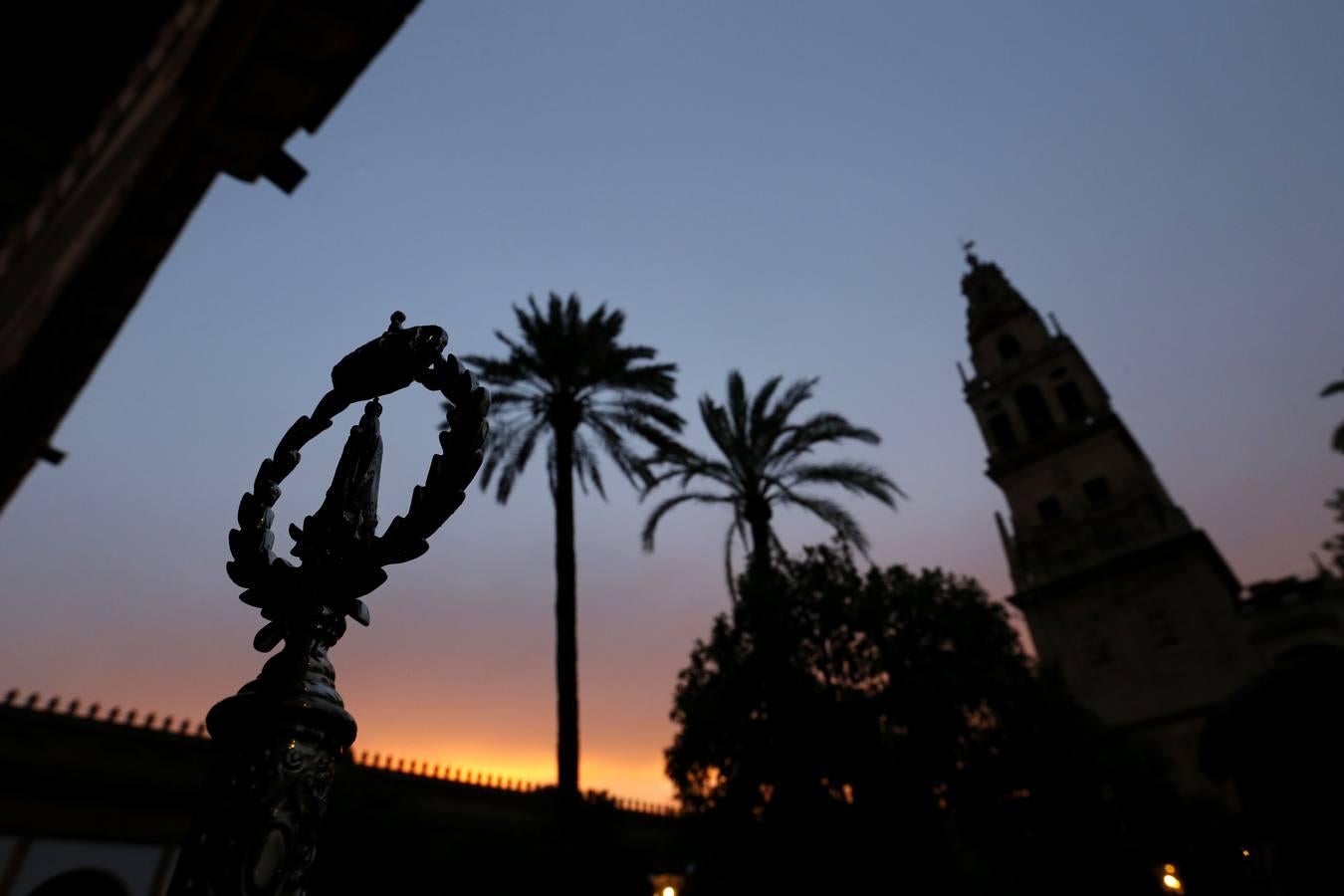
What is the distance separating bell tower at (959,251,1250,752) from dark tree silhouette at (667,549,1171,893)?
10.6 meters

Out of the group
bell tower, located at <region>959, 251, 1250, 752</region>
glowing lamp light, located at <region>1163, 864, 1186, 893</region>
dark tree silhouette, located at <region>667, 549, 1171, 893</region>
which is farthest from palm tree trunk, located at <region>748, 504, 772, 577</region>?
bell tower, located at <region>959, 251, 1250, 752</region>

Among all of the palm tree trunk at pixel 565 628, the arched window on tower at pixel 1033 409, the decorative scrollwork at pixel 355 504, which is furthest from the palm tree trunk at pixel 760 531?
the arched window on tower at pixel 1033 409

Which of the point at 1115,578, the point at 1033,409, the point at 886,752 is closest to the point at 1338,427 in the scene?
the point at 886,752

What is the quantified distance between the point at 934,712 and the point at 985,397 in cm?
2841

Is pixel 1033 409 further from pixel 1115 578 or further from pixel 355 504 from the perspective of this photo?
pixel 355 504

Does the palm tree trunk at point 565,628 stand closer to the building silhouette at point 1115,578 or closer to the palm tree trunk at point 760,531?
the palm tree trunk at point 760,531

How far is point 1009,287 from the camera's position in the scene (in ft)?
131

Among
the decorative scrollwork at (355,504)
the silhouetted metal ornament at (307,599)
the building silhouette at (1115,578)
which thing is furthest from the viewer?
the building silhouette at (1115,578)

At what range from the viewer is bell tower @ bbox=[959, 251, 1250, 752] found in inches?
969

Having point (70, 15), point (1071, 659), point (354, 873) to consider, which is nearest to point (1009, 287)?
point (1071, 659)

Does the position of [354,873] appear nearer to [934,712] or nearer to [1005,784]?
[934,712]

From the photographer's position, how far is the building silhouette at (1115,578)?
78.2ft

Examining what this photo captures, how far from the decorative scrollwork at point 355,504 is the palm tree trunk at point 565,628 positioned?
40.5 ft

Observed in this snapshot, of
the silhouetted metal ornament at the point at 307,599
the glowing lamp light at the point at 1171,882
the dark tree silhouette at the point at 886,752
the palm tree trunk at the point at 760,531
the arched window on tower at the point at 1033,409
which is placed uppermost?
the arched window on tower at the point at 1033,409
